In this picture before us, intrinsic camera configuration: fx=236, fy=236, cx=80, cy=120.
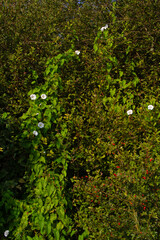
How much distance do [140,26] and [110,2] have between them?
2.47ft

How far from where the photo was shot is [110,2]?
13.0 ft

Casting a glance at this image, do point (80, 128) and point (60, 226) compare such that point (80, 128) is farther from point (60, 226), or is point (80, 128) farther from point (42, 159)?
point (60, 226)

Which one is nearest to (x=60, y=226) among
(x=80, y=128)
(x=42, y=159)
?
(x=42, y=159)

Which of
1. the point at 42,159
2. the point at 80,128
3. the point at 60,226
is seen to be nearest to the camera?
the point at 60,226

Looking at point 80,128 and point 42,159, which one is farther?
point 80,128

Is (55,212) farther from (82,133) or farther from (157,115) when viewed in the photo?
(157,115)

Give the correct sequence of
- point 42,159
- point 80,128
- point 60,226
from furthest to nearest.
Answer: point 80,128
point 42,159
point 60,226

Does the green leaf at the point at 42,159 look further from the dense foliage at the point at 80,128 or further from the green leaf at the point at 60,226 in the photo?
the green leaf at the point at 60,226

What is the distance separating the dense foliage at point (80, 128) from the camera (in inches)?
82.0

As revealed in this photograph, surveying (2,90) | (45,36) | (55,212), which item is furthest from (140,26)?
(55,212)

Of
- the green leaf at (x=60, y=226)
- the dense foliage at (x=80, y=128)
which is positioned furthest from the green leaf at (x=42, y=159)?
the green leaf at (x=60, y=226)

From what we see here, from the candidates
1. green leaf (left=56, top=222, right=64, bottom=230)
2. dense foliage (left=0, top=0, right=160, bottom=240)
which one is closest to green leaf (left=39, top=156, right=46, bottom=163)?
dense foliage (left=0, top=0, right=160, bottom=240)

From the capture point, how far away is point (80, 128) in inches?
108

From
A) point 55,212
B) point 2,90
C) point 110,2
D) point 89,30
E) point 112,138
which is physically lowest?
point 55,212
